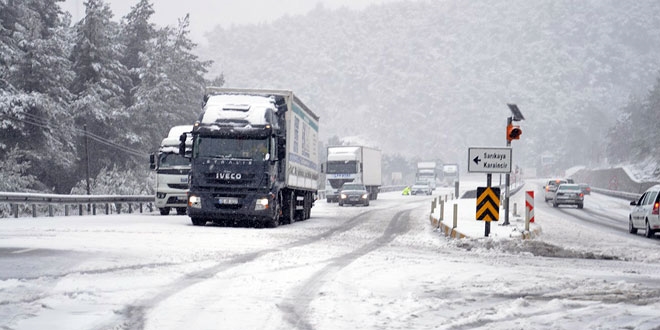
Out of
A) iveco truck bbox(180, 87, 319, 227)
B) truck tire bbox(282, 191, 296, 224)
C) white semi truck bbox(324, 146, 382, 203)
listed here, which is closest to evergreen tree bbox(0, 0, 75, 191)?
white semi truck bbox(324, 146, 382, 203)

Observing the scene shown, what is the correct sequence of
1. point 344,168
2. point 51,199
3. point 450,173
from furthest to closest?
point 450,173, point 344,168, point 51,199

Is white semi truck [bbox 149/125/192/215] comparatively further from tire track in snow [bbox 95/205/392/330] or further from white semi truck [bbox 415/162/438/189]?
white semi truck [bbox 415/162/438/189]

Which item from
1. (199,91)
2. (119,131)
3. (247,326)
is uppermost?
(199,91)

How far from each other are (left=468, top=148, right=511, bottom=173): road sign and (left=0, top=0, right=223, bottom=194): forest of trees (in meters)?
32.1

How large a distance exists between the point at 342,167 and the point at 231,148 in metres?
34.7

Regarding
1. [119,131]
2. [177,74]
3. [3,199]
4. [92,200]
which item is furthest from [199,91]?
[3,199]

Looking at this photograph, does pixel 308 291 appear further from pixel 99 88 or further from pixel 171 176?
pixel 99 88

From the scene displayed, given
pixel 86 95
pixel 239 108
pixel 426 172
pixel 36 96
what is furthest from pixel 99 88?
pixel 426 172

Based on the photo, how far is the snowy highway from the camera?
7953mm

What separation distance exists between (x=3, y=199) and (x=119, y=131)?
37.2 m

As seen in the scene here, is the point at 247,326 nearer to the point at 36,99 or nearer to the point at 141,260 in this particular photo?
the point at 141,260

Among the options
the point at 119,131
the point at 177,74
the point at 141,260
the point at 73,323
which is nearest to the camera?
the point at 73,323

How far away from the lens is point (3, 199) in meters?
27.6

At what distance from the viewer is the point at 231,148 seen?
23.9 m
